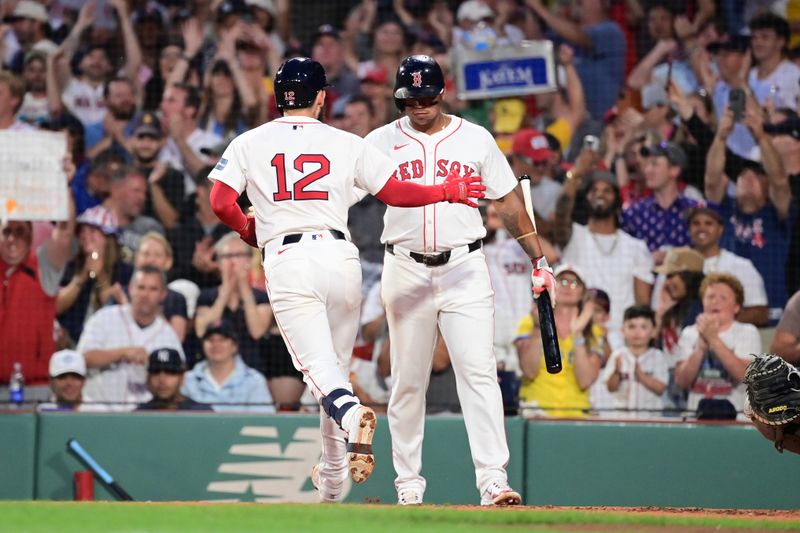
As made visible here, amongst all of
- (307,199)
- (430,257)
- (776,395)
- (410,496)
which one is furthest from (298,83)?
(776,395)

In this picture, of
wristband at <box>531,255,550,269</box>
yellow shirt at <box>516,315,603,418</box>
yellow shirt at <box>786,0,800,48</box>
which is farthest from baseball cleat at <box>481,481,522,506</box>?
yellow shirt at <box>786,0,800,48</box>

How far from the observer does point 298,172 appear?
521 cm

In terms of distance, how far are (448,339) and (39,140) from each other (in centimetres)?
400

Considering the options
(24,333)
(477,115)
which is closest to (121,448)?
(24,333)

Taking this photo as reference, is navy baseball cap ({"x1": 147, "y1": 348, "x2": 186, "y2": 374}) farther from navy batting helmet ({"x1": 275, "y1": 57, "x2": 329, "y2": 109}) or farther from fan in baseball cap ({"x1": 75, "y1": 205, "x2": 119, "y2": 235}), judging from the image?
navy batting helmet ({"x1": 275, "y1": 57, "x2": 329, "y2": 109})

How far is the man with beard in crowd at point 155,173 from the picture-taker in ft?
28.8

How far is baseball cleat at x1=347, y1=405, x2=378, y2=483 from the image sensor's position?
4688 millimetres

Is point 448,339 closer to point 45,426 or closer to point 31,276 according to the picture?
point 45,426

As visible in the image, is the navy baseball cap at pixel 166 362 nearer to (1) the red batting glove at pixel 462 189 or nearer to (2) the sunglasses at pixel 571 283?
(2) the sunglasses at pixel 571 283

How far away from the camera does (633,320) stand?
7.73m

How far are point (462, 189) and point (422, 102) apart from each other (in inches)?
28.2

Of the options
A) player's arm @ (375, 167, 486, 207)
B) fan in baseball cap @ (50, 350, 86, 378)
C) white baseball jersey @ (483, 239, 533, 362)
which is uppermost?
player's arm @ (375, 167, 486, 207)

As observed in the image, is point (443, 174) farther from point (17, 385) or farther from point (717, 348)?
point (17, 385)

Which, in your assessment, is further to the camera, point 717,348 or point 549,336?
point 717,348
